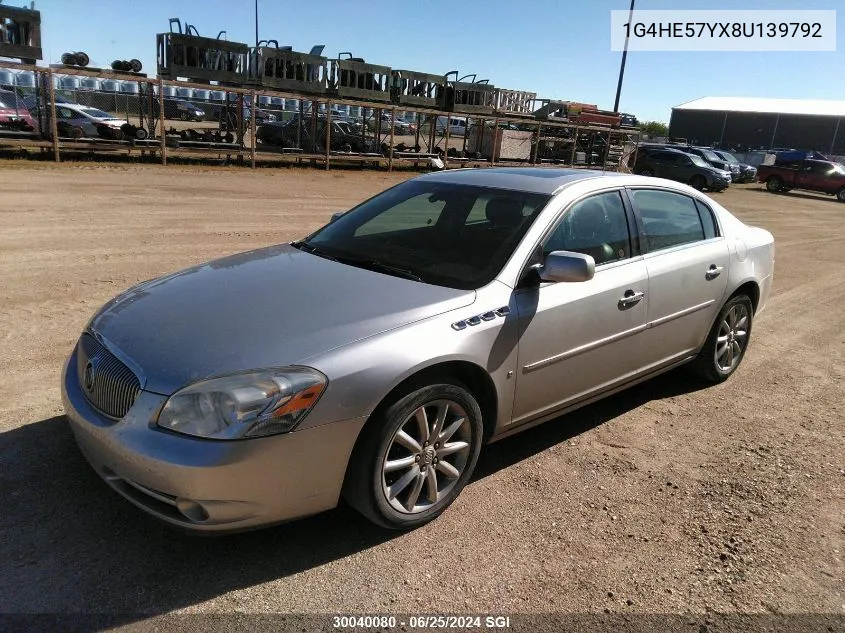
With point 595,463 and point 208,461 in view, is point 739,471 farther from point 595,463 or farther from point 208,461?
point 208,461

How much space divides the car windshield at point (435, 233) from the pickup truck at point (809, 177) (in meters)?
32.7

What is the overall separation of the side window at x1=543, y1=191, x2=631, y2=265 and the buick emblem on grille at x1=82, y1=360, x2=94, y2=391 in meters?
2.27

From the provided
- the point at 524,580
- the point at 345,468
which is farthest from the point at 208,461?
the point at 524,580

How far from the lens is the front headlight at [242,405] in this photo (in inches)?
95.8

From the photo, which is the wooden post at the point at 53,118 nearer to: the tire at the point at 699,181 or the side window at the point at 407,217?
the side window at the point at 407,217

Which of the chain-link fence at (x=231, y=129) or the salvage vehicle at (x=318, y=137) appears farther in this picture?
the salvage vehicle at (x=318, y=137)

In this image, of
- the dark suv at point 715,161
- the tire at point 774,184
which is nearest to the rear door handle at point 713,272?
the dark suv at point 715,161

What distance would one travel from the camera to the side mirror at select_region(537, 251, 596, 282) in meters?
3.19

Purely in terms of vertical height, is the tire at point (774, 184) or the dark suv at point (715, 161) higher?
the dark suv at point (715, 161)

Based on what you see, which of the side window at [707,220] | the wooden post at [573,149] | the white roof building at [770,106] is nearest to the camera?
the side window at [707,220]

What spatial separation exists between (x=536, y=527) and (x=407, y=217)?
2021mm

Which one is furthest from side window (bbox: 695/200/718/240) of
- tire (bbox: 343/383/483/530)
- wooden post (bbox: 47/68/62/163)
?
wooden post (bbox: 47/68/62/163)

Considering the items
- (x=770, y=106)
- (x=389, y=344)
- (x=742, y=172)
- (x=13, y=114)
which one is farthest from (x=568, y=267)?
(x=770, y=106)

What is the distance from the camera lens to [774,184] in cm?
3234
